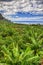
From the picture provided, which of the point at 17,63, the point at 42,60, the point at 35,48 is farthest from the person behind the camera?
the point at 35,48

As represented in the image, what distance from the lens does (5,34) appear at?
47.2 m

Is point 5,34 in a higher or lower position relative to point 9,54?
lower

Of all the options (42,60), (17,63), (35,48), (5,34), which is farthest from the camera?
(5,34)

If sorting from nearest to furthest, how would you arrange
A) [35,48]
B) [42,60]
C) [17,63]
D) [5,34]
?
[17,63] → [42,60] → [35,48] → [5,34]

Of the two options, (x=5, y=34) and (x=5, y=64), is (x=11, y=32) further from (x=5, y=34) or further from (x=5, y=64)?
(x=5, y=64)

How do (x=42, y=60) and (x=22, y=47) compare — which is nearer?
(x=42, y=60)

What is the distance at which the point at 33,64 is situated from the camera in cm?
2777

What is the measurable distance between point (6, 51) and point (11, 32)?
1870cm

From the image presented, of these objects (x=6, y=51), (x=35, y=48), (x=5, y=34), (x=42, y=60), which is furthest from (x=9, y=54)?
(x=5, y=34)

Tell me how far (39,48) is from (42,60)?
4242 millimetres

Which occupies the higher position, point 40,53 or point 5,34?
point 40,53

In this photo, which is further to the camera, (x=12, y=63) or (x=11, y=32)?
(x=11, y=32)

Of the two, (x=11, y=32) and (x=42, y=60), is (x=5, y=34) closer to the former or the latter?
(x=11, y=32)

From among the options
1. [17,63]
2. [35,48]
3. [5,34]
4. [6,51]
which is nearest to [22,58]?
[17,63]
